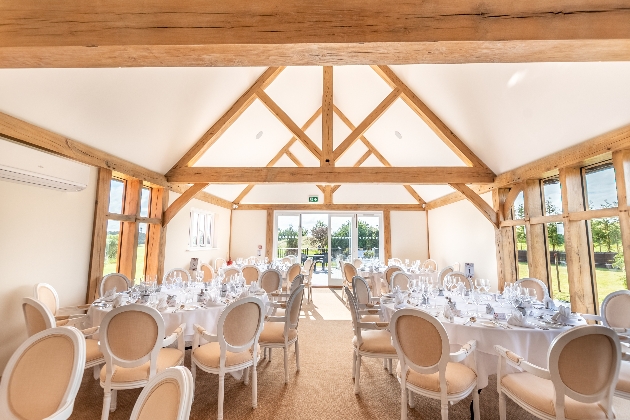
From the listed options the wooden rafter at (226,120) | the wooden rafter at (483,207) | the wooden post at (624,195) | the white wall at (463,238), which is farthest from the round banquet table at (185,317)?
the white wall at (463,238)

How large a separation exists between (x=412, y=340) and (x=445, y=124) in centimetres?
481

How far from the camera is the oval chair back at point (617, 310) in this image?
111 inches

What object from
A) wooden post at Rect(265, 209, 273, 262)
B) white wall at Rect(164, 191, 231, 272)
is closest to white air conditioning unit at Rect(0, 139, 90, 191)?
white wall at Rect(164, 191, 231, 272)

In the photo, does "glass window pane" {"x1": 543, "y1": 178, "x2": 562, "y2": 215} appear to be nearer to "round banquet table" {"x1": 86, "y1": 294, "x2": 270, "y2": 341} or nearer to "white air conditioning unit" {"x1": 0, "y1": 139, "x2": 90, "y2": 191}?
"round banquet table" {"x1": 86, "y1": 294, "x2": 270, "y2": 341}

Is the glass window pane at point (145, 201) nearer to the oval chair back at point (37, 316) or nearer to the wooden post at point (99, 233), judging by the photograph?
the wooden post at point (99, 233)

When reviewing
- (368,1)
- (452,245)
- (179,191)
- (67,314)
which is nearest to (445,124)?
(452,245)

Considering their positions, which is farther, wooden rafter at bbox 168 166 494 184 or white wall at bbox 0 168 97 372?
wooden rafter at bbox 168 166 494 184

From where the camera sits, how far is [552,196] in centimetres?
477

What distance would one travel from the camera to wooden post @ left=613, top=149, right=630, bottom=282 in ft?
10.8

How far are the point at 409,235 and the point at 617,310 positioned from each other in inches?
268

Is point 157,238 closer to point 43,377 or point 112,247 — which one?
point 112,247

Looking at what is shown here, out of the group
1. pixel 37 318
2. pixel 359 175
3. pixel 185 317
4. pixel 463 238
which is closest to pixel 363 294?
pixel 185 317

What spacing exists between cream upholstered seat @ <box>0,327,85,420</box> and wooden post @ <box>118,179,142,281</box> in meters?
4.06

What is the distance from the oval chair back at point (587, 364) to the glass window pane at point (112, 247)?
234 inches
